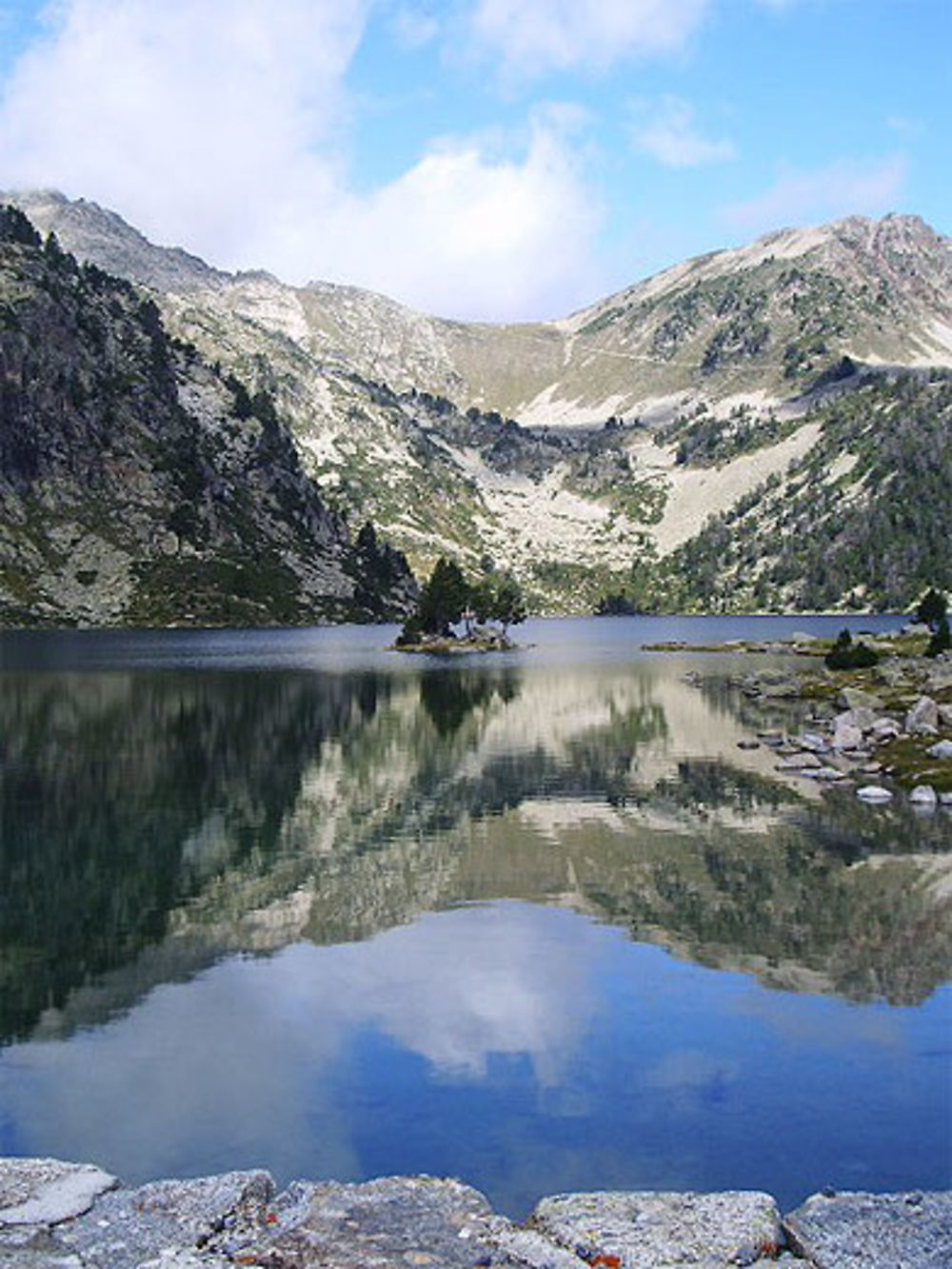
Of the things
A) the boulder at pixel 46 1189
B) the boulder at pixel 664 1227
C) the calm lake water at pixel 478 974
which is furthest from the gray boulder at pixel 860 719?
the boulder at pixel 46 1189

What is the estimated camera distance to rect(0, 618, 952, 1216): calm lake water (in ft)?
73.9

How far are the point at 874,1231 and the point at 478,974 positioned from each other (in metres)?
16.9

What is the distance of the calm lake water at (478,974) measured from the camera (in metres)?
22.5

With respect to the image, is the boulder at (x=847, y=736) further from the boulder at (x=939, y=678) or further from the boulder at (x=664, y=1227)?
the boulder at (x=664, y=1227)

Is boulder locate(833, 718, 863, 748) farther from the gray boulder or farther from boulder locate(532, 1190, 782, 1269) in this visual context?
boulder locate(532, 1190, 782, 1269)

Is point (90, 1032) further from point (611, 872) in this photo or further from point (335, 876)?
point (611, 872)

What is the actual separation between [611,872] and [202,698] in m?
71.3

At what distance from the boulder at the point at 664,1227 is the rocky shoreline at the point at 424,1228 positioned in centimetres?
3

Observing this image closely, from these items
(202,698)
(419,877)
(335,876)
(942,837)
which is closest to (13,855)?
(335,876)

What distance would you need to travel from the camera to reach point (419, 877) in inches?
1735

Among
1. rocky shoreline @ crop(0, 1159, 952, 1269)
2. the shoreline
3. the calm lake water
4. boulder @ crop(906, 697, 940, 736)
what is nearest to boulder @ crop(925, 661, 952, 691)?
the shoreline

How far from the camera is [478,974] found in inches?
1289

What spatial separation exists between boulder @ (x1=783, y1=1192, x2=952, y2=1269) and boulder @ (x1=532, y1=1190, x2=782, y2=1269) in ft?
1.82

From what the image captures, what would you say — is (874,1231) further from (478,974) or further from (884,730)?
(884,730)
